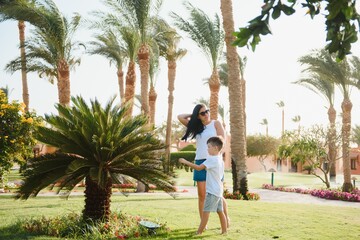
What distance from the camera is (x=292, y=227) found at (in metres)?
7.40

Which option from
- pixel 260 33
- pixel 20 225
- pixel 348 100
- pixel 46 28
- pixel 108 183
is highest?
pixel 46 28

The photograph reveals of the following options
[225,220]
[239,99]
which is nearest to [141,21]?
[239,99]

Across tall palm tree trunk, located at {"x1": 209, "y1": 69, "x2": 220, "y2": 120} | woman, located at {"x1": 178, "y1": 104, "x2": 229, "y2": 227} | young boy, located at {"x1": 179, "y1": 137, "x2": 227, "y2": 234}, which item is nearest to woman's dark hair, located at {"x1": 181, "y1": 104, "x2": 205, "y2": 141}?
woman, located at {"x1": 178, "y1": 104, "x2": 229, "y2": 227}

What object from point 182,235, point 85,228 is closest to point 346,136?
point 182,235

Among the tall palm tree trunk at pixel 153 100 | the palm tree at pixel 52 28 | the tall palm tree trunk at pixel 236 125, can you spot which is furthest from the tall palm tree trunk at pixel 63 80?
the tall palm tree trunk at pixel 236 125

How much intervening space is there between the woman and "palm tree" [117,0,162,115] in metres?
11.3

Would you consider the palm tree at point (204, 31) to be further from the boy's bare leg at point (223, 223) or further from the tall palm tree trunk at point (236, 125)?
the boy's bare leg at point (223, 223)

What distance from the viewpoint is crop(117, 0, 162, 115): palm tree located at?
725 inches

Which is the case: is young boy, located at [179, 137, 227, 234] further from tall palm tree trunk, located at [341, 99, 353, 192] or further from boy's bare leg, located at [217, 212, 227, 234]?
tall palm tree trunk, located at [341, 99, 353, 192]

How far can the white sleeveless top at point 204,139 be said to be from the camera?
660 centimetres

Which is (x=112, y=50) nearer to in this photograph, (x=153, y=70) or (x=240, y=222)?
(x=153, y=70)

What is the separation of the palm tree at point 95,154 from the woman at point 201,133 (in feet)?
2.22

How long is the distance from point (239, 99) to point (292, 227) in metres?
7.80

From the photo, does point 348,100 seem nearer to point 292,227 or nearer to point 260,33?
point 292,227
